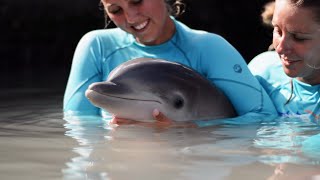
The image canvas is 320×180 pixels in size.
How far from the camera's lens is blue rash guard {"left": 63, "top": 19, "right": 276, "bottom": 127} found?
4133 mm

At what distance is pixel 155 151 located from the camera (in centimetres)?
299

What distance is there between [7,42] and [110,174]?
11416mm

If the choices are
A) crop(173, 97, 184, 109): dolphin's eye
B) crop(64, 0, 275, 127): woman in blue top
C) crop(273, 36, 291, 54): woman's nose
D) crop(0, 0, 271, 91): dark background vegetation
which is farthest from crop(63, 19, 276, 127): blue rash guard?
crop(0, 0, 271, 91): dark background vegetation

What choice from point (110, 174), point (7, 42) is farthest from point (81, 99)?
point (7, 42)

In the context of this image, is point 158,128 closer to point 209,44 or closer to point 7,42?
point 209,44

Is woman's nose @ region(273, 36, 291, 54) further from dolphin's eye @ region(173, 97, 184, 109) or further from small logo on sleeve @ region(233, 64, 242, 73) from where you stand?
dolphin's eye @ region(173, 97, 184, 109)

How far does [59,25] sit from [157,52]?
1025cm

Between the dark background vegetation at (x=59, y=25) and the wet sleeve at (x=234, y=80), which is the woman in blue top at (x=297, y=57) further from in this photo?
the dark background vegetation at (x=59, y=25)

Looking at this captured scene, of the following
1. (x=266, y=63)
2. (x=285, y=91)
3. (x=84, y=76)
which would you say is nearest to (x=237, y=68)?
(x=285, y=91)

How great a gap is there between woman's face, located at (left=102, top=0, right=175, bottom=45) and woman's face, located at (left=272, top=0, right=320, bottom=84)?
736 mm

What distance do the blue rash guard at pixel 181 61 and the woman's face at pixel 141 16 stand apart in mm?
132

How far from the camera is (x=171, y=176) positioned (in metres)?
2.40

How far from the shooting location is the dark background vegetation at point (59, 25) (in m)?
13.2

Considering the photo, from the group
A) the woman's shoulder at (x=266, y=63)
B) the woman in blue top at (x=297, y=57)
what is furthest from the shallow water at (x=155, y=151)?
the woman's shoulder at (x=266, y=63)
